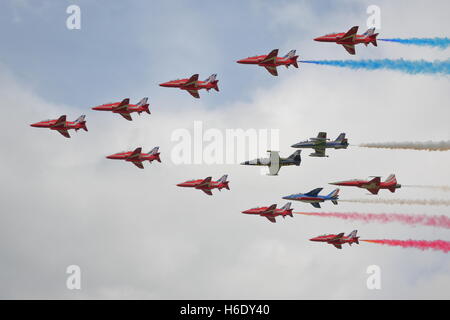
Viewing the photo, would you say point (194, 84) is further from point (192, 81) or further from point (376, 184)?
point (376, 184)

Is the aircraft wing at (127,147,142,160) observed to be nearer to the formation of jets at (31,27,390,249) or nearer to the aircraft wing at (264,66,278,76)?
the formation of jets at (31,27,390,249)

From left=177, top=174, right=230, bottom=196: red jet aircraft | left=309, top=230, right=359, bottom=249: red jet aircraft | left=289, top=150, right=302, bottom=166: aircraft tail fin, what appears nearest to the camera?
left=177, top=174, right=230, bottom=196: red jet aircraft

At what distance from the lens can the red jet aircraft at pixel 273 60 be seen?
495 ft

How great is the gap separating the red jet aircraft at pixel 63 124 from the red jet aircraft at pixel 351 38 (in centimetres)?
4416

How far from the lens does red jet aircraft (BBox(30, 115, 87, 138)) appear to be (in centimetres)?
15838

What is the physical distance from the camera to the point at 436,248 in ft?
461

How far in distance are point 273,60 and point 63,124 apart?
3897cm

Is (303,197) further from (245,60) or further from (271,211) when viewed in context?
(245,60)

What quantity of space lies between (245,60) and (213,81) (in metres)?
6.58

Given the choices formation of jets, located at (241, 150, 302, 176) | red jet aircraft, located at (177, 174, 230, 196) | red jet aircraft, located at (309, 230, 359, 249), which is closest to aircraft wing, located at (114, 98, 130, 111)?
red jet aircraft, located at (177, 174, 230, 196)

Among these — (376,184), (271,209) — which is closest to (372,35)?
(376,184)

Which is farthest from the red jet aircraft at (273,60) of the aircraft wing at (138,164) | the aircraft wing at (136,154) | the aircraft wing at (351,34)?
the aircraft wing at (138,164)

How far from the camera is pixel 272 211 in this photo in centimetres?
16675

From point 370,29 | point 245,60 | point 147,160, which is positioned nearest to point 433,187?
point 370,29
